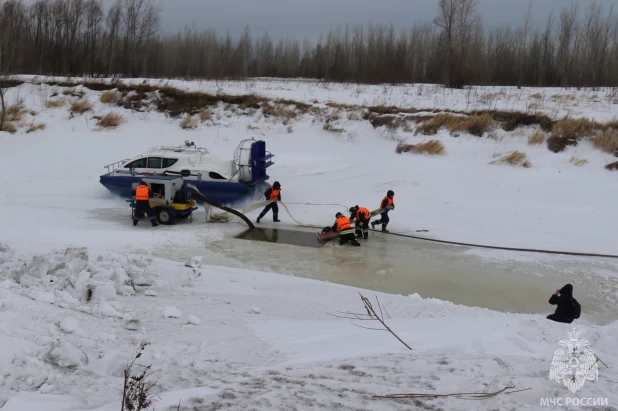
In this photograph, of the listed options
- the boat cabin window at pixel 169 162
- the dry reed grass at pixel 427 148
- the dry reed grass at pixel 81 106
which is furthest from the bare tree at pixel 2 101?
the dry reed grass at pixel 427 148

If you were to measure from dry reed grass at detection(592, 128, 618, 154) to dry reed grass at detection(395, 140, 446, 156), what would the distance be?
19.2 ft

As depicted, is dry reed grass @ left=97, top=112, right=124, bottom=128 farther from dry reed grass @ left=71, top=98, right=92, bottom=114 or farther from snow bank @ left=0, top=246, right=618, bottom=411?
snow bank @ left=0, top=246, right=618, bottom=411

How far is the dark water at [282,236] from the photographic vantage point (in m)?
14.0

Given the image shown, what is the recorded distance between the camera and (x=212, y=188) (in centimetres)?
1664

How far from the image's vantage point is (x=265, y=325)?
720cm

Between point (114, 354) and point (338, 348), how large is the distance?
2.41 meters

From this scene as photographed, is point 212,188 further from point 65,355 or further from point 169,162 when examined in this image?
point 65,355

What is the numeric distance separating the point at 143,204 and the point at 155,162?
3.21 meters

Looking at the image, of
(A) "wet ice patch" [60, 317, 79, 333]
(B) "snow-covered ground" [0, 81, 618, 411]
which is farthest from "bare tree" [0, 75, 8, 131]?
(A) "wet ice patch" [60, 317, 79, 333]

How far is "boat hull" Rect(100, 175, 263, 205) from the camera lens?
1656 centimetres

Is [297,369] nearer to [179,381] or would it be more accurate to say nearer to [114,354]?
[179,381]

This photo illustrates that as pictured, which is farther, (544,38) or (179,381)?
(544,38)

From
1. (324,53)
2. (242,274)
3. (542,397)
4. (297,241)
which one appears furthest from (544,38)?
(542,397)

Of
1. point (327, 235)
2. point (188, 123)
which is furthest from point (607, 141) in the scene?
point (188, 123)
